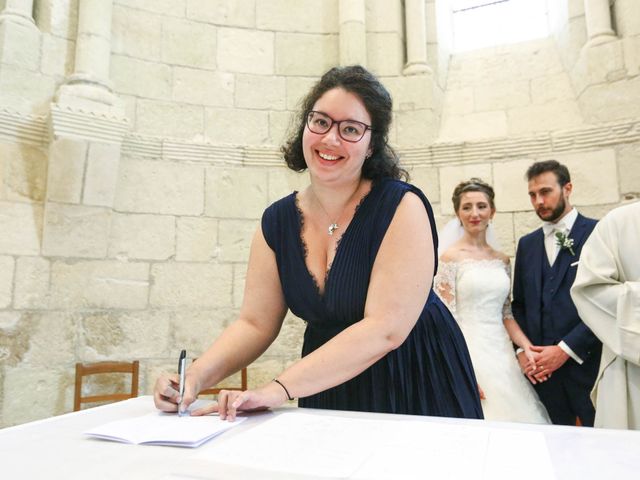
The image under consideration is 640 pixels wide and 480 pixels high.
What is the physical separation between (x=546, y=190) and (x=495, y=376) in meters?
1.07

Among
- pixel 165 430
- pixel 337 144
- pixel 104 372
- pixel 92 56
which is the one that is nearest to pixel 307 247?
pixel 337 144

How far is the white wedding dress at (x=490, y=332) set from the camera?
2.51 meters

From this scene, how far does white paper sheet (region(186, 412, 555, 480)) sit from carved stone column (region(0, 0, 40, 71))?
10.7 ft

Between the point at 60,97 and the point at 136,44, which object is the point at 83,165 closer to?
the point at 60,97

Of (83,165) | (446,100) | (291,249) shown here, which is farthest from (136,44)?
(291,249)

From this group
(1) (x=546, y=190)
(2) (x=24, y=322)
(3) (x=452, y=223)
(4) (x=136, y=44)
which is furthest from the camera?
(4) (x=136, y=44)

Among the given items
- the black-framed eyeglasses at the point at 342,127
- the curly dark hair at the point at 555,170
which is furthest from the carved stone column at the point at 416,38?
the black-framed eyeglasses at the point at 342,127

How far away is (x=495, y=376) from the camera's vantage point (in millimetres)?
2584

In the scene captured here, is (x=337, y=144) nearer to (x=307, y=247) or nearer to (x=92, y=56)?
(x=307, y=247)

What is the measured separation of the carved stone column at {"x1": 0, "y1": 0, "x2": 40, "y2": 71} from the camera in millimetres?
3094

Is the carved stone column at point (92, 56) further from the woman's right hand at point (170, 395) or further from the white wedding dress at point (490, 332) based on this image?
the woman's right hand at point (170, 395)

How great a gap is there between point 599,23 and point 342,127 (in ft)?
10.3

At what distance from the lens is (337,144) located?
132 cm

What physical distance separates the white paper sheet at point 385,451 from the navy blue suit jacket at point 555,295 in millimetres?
1743
